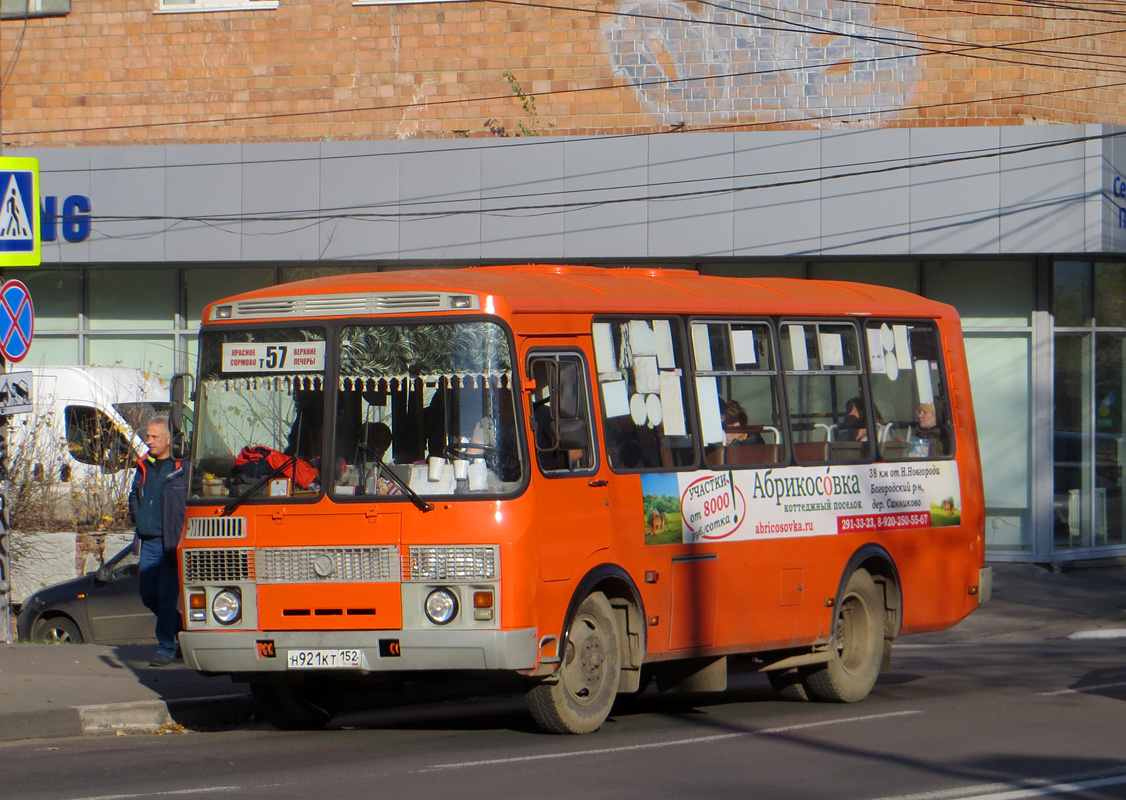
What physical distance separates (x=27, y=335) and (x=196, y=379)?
3.73m

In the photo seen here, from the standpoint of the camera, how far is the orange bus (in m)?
8.80

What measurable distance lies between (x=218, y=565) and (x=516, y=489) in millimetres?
1884

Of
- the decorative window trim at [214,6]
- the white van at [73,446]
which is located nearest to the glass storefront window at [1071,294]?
the white van at [73,446]

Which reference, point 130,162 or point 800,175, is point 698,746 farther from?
point 130,162

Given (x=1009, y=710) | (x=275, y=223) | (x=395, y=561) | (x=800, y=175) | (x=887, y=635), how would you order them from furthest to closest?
(x=275, y=223)
(x=800, y=175)
(x=887, y=635)
(x=1009, y=710)
(x=395, y=561)

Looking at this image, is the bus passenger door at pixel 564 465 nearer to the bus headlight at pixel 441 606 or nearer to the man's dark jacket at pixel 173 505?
the bus headlight at pixel 441 606

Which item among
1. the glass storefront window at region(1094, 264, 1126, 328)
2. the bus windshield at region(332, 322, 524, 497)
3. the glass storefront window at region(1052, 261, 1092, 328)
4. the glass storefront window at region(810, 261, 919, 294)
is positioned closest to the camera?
the bus windshield at region(332, 322, 524, 497)

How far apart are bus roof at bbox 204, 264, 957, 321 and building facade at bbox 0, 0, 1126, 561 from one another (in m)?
8.64

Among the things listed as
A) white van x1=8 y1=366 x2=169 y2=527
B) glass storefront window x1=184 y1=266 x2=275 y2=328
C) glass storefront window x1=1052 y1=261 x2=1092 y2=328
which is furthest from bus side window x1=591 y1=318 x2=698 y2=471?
glass storefront window x1=184 y1=266 x2=275 y2=328

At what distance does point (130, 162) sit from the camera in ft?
75.8

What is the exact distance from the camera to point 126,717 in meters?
10.3

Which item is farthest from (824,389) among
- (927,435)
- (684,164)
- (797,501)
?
(684,164)

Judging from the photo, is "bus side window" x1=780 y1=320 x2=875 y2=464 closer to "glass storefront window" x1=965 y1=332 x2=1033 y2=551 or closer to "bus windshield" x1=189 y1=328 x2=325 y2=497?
"bus windshield" x1=189 y1=328 x2=325 y2=497

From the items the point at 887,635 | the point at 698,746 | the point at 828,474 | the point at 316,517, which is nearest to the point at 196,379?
the point at 316,517
